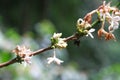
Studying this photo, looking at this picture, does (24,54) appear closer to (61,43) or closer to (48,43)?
(61,43)

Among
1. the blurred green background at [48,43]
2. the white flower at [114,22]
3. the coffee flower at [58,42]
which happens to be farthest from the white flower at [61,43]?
the blurred green background at [48,43]

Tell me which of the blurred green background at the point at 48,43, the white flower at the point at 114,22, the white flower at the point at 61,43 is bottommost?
the white flower at the point at 61,43

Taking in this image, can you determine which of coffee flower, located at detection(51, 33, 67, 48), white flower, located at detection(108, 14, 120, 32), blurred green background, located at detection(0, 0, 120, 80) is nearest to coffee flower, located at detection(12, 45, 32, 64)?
coffee flower, located at detection(51, 33, 67, 48)

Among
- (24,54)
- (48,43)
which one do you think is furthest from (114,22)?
(48,43)

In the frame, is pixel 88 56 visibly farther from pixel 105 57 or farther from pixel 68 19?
pixel 68 19

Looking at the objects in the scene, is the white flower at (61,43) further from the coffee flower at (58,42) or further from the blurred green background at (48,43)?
the blurred green background at (48,43)

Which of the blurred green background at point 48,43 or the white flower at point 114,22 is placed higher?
the blurred green background at point 48,43

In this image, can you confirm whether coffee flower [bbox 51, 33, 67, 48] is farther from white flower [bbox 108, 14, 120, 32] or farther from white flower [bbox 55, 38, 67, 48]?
white flower [bbox 108, 14, 120, 32]

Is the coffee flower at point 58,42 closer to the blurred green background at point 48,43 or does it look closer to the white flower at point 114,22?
the white flower at point 114,22

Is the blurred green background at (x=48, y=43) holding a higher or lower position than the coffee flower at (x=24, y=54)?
higher

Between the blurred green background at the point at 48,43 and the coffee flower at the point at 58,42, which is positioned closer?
the coffee flower at the point at 58,42
